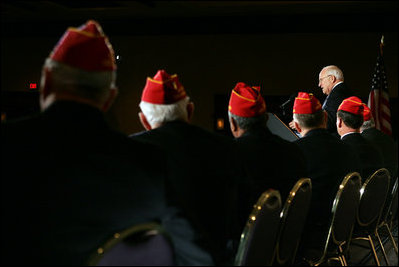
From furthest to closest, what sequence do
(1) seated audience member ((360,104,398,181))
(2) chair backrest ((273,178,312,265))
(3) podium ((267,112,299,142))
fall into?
1. (1) seated audience member ((360,104,398,181))
2. (3) podium ((267,112,299,142))
3. (2) chair backrest ((273,178,312,265))

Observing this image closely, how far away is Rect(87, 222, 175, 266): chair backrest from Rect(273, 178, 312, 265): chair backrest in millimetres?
916

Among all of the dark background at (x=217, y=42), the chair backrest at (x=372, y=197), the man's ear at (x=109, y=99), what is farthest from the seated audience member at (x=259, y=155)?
the dark background at (x=217, y=42)

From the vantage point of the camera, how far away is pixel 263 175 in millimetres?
2320

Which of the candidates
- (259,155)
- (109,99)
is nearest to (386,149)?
(259,155)

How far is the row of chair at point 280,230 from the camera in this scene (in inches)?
42.1

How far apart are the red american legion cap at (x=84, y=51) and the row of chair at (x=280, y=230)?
46 centimetres

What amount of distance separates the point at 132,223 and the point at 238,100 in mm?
1482

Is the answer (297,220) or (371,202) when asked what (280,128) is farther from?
(297,220)

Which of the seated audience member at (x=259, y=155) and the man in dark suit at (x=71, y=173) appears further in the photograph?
the seated audience member at (x=259, y=155)

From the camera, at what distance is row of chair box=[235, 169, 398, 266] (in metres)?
1.67

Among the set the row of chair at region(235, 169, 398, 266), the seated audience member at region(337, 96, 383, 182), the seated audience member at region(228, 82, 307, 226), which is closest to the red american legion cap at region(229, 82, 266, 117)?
the seated audience member at region(228, 82, 307, 226)

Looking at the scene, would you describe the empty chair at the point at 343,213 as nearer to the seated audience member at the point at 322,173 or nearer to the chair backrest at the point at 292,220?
the seated audience member at the point at 322,173

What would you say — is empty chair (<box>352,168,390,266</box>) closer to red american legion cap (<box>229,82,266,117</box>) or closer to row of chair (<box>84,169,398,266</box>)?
row of chair (<box>84,169,398,266</box>)

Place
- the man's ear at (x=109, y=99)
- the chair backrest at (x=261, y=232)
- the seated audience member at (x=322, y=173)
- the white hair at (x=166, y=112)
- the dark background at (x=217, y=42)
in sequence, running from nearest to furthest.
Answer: the man's ear at (x=109, y=99)
the chair backrest at (x=261, y=232)
the white hair at (x=166, y=112)
the seated audience member at (x=322, y=173)
the dark background at (x=217, y=42)
